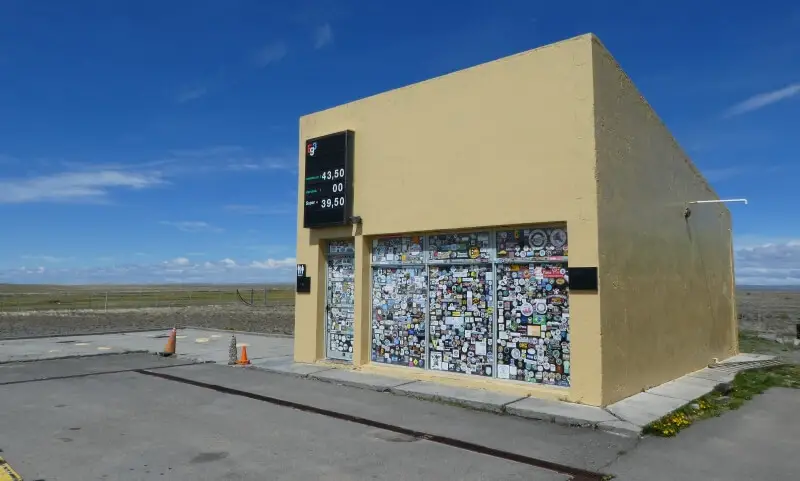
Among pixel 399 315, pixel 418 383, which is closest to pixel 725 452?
pixel 418 383

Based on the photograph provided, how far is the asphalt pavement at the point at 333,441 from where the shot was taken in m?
5.41

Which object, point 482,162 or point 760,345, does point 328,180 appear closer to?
point 482,162

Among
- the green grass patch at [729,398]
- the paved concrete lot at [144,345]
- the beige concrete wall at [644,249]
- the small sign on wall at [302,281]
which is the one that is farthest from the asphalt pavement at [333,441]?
the paved concrete lot at [144,345]

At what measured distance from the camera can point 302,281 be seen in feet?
40.3

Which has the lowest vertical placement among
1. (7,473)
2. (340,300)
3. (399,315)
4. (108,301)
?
(108,301)

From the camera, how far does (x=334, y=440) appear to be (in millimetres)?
6477

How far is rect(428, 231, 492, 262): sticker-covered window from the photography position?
9.69m

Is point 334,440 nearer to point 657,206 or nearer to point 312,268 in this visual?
point 312,268

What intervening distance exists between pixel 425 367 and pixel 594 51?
629 centimetres

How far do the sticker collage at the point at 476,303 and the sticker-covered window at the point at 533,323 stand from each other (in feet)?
0.05

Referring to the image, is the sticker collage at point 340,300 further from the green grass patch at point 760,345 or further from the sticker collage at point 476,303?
the green grass patch at point 760,345

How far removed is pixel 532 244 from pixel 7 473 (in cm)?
754

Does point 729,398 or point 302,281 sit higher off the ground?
point 302,281

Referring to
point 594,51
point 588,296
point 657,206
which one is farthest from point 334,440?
point 657,206
